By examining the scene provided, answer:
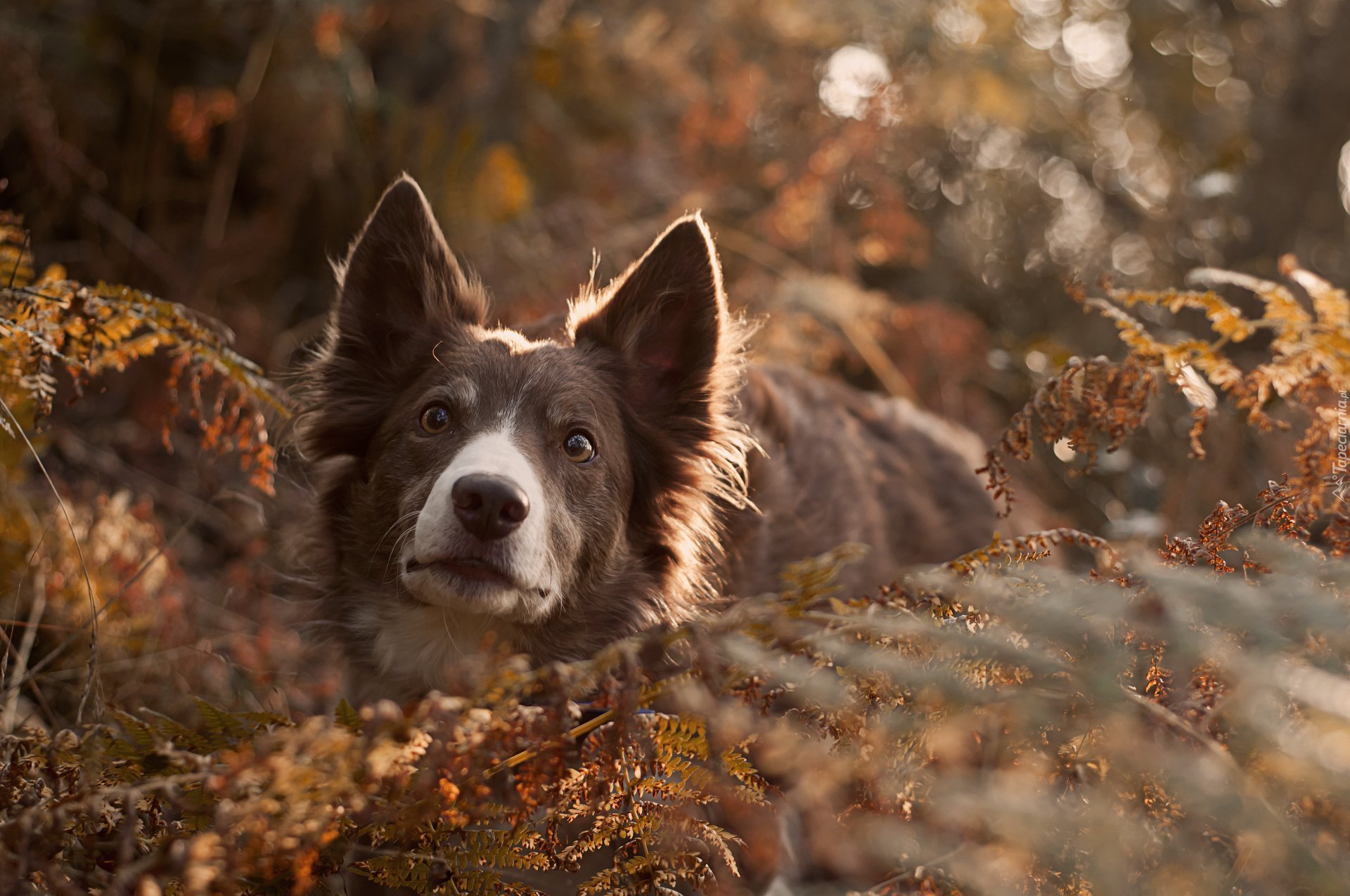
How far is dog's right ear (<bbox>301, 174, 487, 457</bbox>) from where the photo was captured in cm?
382

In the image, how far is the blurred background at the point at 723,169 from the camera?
5.60 m

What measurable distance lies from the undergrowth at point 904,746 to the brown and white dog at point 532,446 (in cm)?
104

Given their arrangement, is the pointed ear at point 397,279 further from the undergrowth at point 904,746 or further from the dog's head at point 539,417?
the undergrowth at point 904,746

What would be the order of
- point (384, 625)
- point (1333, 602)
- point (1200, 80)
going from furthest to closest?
point (1200, 80) → point (384, 625) → point (1333, 602)

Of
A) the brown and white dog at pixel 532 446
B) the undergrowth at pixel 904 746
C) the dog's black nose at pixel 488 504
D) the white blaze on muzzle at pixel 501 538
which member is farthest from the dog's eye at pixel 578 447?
the undergrowth at pixel 904 746

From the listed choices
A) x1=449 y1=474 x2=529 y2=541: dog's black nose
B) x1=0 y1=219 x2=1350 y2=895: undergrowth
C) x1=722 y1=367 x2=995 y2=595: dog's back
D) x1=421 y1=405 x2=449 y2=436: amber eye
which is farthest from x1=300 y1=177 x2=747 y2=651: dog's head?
x1=0 y1=219 x2=1350 y2=895: undergrowth

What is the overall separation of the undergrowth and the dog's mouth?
83 cm

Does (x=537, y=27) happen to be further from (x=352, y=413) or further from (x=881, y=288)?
(x=352, y=413)

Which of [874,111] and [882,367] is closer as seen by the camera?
[882,367]

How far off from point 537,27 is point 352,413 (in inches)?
189

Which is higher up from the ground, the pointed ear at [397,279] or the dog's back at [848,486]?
the pointed ear at [397,279]

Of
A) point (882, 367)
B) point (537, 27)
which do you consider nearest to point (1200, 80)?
point (882, 367)

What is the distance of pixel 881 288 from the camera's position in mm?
8719

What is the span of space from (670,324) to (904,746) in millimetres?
2104
